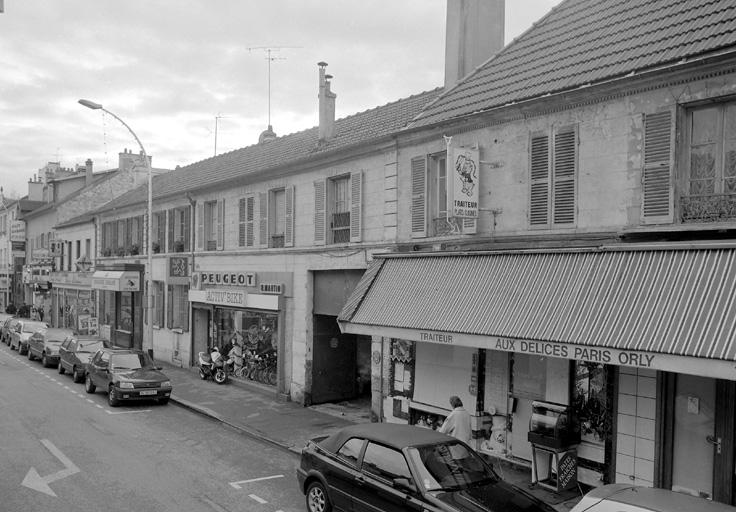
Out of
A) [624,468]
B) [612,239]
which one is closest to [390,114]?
[612,239]

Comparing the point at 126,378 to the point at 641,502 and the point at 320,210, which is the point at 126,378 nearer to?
the point at 320,210

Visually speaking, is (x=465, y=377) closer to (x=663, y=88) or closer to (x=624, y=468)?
(x=624, y=468)

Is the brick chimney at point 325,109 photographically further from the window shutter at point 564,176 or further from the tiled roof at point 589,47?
the window shutter at point 564,176

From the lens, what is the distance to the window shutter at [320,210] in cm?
1750

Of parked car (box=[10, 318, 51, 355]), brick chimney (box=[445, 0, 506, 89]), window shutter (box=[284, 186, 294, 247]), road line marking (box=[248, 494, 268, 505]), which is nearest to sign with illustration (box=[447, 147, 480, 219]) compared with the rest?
brick chimney (box=[445, 0, 506, 89])

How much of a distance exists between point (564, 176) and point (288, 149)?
11805 mm

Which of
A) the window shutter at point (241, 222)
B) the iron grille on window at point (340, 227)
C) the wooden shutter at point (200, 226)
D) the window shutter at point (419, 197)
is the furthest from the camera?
the wooden shutter at point (200, 226)

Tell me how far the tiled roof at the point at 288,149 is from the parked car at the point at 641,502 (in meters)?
9.96

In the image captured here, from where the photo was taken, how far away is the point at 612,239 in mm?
10164

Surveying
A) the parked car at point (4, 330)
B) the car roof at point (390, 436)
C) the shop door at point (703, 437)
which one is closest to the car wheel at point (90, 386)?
the car roof at point (390, 436)

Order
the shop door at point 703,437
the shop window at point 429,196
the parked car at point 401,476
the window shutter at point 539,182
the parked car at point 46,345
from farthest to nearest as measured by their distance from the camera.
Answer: the parked car at point 46,345, the shop window at point 429,196, the window shutter at point 539,182, the shop door at point 703,437, the parked car at point 401,476

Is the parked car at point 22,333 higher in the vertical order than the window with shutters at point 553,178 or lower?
lower

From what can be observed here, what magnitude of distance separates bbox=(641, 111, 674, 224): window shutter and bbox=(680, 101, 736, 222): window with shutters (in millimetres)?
226

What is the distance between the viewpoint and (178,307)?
26.1 meters
